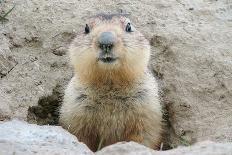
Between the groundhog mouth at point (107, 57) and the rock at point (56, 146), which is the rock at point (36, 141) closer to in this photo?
the rock at point (56, 146)

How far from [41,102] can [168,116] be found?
56.5 inches

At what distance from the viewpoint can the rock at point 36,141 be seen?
3926 mm

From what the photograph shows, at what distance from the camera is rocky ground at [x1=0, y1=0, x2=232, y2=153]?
623 cm

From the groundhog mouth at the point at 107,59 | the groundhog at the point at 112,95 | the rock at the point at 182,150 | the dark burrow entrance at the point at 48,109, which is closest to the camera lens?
the rock at the point at 182,150

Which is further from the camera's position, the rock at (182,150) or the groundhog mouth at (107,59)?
the groundhog mouth at (107,59)

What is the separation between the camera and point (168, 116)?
6.64 meters

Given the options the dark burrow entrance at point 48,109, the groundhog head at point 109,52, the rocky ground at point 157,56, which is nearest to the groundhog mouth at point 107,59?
the groundhog head at point 109,52

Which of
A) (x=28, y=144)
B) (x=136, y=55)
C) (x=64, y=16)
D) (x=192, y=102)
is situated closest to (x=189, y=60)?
(x=192, y=102)

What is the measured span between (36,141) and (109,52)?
1408mm

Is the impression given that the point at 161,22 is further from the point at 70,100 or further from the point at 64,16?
the point at 70,100

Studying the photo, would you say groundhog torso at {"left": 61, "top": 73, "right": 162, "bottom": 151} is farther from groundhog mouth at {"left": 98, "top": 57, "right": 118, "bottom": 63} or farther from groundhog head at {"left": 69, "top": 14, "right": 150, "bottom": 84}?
groundhog mouth at {"left": 98, "top": 57, "right": 118, "bottom": 63}

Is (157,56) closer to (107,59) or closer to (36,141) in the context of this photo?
(107,59)

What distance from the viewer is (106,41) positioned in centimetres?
527

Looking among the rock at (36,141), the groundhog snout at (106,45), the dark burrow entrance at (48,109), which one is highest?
the groundhog snout at (106,45)
